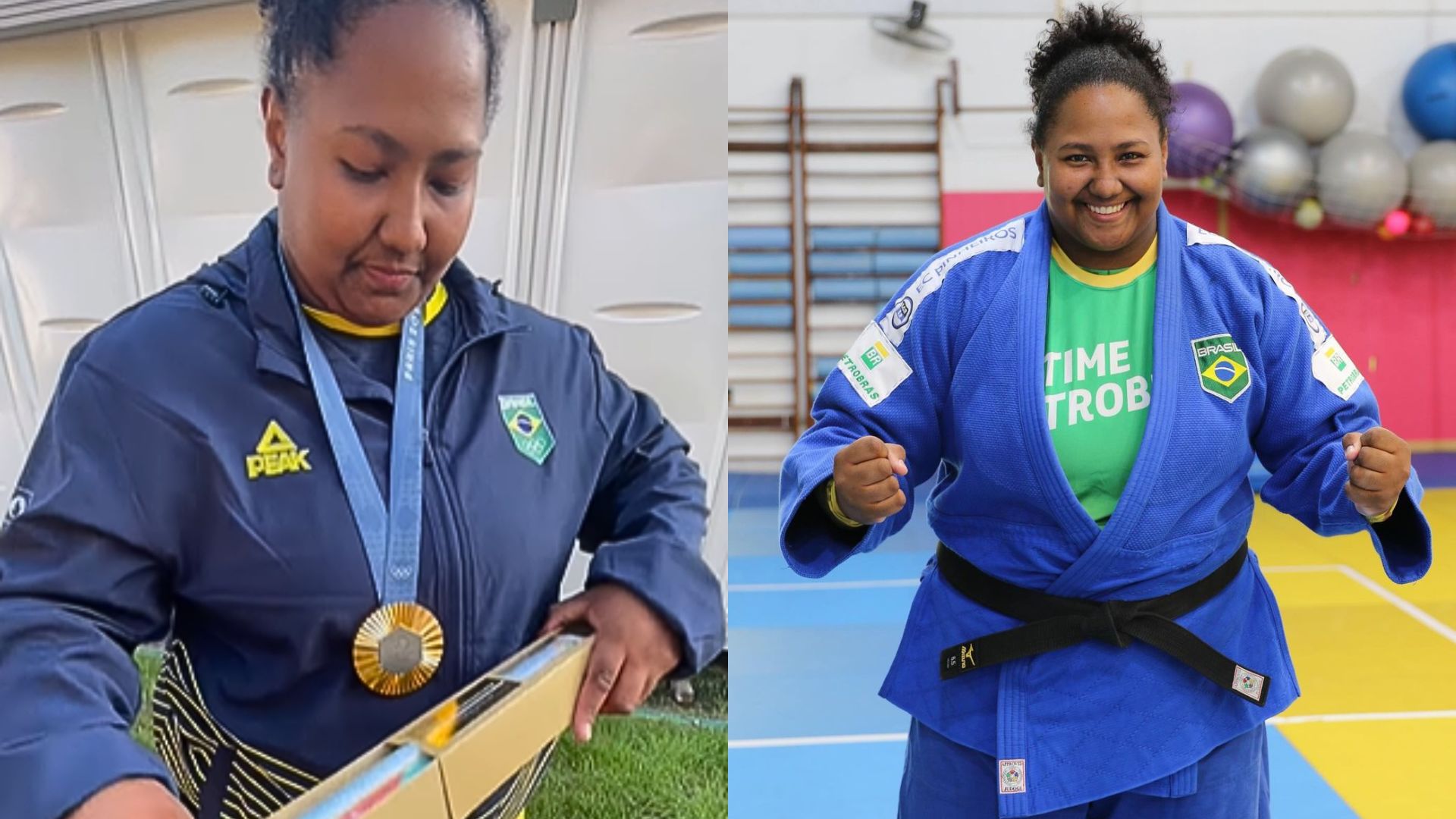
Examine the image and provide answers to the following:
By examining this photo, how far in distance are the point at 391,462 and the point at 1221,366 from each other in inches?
40.9

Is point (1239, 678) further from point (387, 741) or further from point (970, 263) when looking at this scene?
point (387, 741)

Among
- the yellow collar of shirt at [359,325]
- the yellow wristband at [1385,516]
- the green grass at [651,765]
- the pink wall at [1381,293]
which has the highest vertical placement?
the yellow collar of shirt at [359,325]

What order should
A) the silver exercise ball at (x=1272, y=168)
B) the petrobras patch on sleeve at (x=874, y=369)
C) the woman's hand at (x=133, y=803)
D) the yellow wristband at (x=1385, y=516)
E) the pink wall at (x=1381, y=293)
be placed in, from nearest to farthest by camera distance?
the woman's hand at (x=133, y=803) < the yellow wristband at (x=1385, y=516) < the petrobras patch on sleeve at (x=874, y=369) < the silver exercise ball at (x=1272, y=168) < the pink wall at (x=1381, y=293)

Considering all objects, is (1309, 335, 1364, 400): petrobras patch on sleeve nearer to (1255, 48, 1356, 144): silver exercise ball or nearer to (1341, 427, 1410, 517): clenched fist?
(1341, 427, 1410, 517): clenched fist

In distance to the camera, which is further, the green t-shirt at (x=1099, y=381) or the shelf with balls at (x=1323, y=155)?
the shelf with balls at (x=1323, y=155)

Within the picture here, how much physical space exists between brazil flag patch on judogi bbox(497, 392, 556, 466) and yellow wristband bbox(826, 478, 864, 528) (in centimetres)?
35

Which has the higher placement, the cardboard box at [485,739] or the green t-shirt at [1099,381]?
the green t-shirt at [1099,381]

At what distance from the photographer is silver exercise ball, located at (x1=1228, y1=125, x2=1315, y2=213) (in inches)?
256

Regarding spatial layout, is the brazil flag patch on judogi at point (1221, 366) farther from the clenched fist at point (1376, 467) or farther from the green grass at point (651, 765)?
the green grass at point (651, 765)

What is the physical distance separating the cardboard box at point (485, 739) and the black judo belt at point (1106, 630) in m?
0.54

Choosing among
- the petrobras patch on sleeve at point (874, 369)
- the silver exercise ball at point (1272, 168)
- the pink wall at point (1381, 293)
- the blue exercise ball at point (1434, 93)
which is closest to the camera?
the petrobras patch on sleeve at point (874, 369)

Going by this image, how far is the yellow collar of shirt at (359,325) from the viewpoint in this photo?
125 centimetres

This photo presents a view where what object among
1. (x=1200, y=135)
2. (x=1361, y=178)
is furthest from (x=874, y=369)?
(x=1361, y=178)

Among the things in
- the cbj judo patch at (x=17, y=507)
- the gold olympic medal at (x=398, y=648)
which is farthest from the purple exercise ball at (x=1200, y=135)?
the cbj judo patch at (x=17, y=507)
